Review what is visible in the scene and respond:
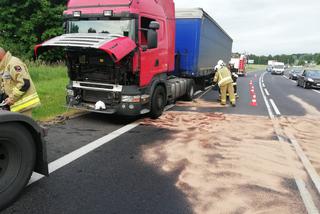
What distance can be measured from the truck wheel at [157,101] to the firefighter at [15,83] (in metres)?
4.43

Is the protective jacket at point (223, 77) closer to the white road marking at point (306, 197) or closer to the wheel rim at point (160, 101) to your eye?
the wheel rim at point (160, 101)

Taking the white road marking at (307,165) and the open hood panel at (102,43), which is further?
the open hood panel at (102,43)

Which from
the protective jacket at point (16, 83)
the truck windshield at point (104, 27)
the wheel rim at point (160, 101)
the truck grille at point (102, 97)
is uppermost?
the truck windshield at point (104, 27)

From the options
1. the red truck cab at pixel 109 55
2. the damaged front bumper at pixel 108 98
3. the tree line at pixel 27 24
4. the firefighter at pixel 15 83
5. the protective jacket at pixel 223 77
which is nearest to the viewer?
the firefighter at pixel 15 83

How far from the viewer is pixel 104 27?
330 inches

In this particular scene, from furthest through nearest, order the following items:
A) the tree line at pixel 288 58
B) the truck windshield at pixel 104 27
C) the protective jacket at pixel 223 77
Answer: the tree line at pixel 288 58 < the protective jacket at pixel 223 77 < the truck windshield at pixel 104 27

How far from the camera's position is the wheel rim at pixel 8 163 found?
12.8 feet

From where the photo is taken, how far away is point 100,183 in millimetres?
4652

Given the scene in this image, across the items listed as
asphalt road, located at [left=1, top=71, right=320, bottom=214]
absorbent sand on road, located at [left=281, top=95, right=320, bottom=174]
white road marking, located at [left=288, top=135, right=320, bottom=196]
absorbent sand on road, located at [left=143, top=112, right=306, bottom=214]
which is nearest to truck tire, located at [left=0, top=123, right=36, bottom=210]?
asphalt road, located at [left=1, top=71, right=320, bottom=214]

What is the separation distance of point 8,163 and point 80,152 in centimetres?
204

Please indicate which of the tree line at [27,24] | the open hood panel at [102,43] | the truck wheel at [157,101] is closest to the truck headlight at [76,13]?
the open hood panel at [102,43]

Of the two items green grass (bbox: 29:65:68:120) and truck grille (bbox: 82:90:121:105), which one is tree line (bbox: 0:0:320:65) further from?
truck grille (bbox: 82:90:121:105)

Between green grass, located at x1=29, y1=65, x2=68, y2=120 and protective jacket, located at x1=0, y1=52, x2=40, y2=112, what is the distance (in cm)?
355

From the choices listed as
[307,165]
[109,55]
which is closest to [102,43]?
[109,55]
